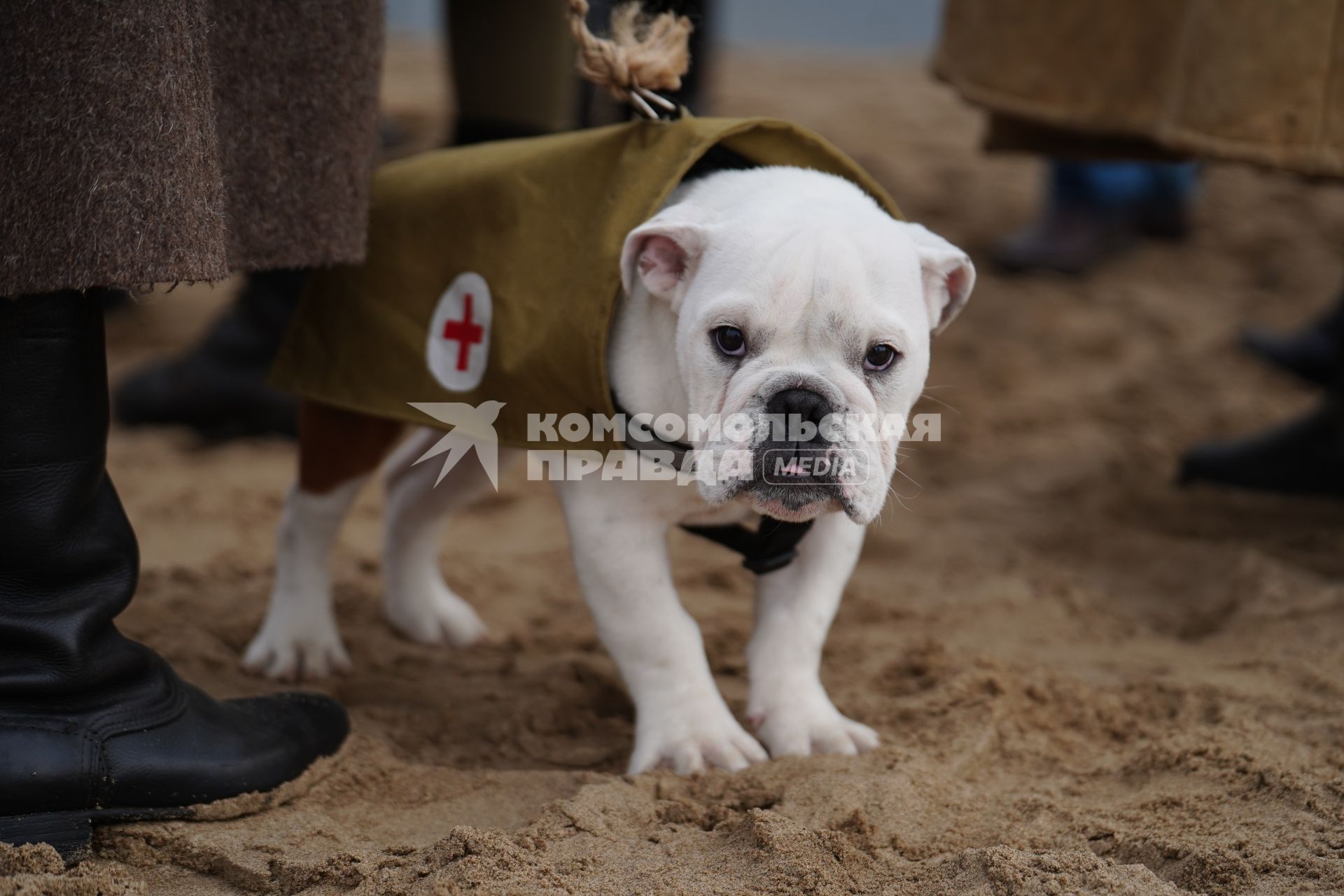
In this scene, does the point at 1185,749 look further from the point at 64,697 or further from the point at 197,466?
the point at 197,466

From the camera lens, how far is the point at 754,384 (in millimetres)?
2156

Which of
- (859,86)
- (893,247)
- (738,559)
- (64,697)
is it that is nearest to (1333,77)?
(893,247)

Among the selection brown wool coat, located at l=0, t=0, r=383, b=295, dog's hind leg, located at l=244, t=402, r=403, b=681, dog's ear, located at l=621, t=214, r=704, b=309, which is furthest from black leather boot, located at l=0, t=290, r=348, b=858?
dog's ear, located at l=621, t=214, r=704, b=309

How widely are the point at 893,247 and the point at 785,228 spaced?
Answer: 200 mm

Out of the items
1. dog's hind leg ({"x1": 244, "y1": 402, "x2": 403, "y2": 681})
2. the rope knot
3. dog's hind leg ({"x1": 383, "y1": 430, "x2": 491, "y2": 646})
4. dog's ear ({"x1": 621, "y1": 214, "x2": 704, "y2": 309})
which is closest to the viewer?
dog's ear ({"x1": 621, "y1": 214, "x2": 704, "y2": 309})

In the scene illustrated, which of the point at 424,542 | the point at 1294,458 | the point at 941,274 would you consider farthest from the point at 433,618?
the point at 1294,458

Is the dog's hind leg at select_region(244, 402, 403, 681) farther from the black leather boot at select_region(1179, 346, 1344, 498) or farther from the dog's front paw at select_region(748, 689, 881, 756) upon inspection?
the black leather boot at select_region(1179, 346, 1344, 498)

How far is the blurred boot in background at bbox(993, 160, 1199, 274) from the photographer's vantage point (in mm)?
6305

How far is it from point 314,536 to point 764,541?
3.75 feet

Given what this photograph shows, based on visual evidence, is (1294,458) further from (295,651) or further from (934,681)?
(295,651)

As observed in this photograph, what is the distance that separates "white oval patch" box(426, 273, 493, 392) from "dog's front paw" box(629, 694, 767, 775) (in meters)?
0.74

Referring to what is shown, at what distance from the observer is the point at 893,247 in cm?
227

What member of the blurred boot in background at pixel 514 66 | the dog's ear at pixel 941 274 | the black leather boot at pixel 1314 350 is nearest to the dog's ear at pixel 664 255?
the dog's ear at pixel 941 274

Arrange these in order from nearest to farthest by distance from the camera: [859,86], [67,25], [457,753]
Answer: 1. [67,25]
2. [457,753]
3. [859,86]
